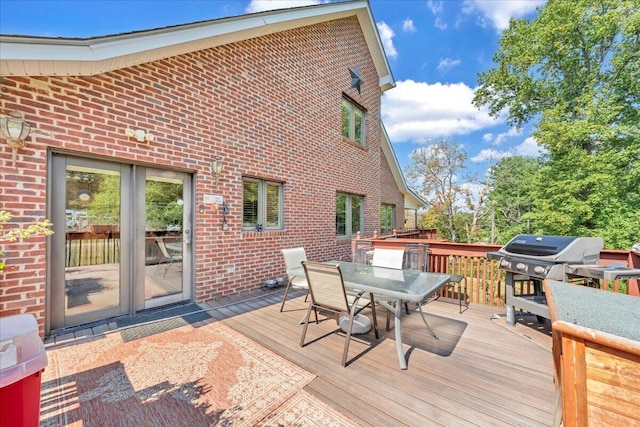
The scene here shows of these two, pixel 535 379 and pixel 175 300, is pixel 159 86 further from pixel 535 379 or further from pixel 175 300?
pixel 535 379

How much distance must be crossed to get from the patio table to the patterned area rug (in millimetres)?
1016

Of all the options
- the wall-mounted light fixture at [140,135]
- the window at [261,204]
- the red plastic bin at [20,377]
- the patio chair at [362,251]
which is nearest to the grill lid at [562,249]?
the patio chair at [362,251]

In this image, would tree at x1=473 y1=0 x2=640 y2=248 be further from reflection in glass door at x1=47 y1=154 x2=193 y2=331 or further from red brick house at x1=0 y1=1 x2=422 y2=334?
reflection in glass door at x1=47 y1=154 x2=193 y2=331

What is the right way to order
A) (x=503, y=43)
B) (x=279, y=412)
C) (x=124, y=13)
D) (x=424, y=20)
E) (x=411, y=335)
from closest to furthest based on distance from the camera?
(x=279, y=412)
(x=411, y=335)
(x=124, y=13)
(x=424, y=20)
(x=503, y=43)

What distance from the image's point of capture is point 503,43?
11.5 metres

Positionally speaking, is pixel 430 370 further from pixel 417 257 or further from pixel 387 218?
pixel 387 218

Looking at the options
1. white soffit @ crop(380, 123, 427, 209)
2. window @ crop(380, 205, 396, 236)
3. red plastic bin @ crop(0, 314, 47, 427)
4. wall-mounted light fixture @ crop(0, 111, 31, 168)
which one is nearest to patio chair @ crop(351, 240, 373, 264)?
red plastic bin @ crop(0, 314, 47, 427)

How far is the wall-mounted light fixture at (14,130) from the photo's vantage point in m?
2.59

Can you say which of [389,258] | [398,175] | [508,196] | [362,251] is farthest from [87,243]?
[508,196]

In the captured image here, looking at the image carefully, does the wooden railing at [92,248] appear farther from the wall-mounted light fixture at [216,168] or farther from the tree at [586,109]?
the tree at [586,109]

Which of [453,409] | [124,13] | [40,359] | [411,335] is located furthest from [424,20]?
[40,359]

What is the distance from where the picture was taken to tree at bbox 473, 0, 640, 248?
9.09 m

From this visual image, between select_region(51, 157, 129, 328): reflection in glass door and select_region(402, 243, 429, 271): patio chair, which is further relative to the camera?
select_region(402, 243, 429, 271): patio chair

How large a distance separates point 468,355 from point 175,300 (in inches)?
168
